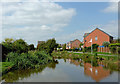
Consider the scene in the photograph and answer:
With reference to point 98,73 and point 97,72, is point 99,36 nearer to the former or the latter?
point 97,72

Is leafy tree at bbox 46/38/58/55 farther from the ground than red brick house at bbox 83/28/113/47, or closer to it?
closer to it

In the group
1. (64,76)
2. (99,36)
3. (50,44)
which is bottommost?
(64,76)

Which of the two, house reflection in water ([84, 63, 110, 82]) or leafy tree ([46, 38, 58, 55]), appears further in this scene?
leafy tree ([46, 38, 58, 55])

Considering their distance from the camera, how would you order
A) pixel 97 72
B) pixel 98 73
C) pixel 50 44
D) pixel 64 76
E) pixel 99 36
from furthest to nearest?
pixel 99 36
pixel 50 44
pixel 97 72
pixel 98 73
pixel 64 76

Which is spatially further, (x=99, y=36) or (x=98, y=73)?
(x=99, y=36)

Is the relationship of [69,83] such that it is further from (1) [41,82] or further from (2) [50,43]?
(2) [50,43]

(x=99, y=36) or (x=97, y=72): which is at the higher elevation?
(x=99, y=36)

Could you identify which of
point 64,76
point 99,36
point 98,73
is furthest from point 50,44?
point 98,73

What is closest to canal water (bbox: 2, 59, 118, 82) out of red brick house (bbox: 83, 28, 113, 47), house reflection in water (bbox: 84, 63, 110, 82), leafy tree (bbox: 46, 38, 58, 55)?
house reflection in water (bbox: 84, 63, 110, 82)

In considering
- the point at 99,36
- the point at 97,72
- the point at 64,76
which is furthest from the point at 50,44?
the point at 64,76

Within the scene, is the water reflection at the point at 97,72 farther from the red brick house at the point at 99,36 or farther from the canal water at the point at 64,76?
the red brick house at the point at 99,36

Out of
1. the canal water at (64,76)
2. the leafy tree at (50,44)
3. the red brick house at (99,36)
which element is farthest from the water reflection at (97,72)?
the red brick house at (99,36)

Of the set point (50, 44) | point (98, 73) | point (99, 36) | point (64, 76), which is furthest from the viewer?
point (99, 36)

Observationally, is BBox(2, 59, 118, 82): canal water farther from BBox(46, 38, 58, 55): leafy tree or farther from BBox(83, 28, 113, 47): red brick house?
BBox(83, 28, 113, 47): red brick house
